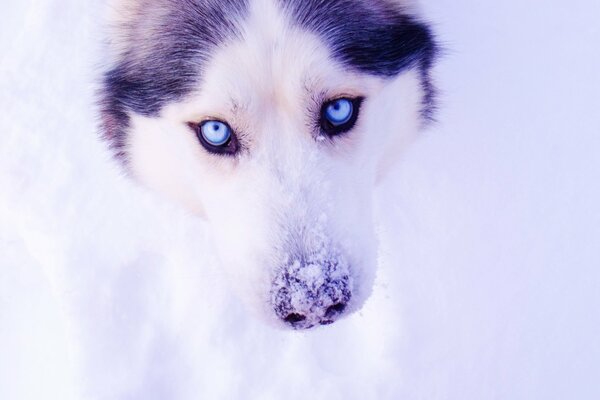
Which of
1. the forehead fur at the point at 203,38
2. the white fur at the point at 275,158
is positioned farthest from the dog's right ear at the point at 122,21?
the white fur at the point at 275,158

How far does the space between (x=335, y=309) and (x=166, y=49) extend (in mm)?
904

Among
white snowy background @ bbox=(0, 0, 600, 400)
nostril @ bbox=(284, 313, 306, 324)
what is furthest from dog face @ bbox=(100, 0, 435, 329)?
white snowy background @ bbox=(0, 0, 600, 400)

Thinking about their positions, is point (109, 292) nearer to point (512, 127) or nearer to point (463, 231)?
point (463, 231)

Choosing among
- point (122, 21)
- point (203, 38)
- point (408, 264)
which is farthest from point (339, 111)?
point (408, 264)

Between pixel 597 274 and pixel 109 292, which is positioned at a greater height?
pixel 109 292

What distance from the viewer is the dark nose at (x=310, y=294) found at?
1.40 meters

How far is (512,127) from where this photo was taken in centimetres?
258

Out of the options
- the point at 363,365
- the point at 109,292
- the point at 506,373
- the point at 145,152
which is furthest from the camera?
the point at 109,292

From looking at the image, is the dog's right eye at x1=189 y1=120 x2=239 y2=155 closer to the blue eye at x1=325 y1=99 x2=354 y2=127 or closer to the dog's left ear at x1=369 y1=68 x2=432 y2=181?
the blue eye at x1=325 y1=99 x2=354 y2=127

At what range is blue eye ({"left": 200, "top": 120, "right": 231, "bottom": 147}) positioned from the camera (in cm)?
150

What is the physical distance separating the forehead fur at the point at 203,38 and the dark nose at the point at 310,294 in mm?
578

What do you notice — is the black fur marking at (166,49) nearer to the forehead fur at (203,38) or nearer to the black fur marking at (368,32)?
the forehead fur at (203,38)

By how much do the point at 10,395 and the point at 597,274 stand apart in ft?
8.42

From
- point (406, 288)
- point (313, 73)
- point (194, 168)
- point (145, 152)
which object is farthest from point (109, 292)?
point (313, 73)
